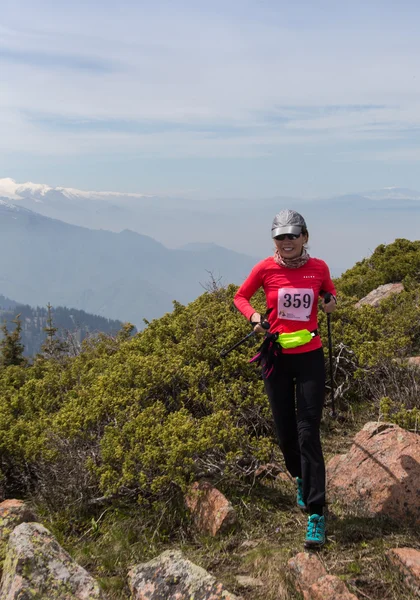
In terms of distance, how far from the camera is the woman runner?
4820 mm

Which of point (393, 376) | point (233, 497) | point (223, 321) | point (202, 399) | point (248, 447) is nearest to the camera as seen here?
point (233, 497)

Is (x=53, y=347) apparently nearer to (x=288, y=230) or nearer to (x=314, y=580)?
(x=288, y=230)

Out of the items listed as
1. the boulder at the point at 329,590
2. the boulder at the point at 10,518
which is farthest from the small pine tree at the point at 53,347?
the boulder at the point at 329,590

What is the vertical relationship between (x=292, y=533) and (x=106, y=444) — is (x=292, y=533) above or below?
below

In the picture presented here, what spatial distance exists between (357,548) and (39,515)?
11.5ft

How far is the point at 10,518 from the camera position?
5.08 metres

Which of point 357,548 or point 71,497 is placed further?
point 71,497

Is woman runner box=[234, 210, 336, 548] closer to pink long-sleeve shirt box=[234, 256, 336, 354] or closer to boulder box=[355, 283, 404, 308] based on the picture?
pink long-sleeve shirt box=[234, 256, 336, 354]

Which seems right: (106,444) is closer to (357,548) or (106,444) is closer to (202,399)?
(202,399)

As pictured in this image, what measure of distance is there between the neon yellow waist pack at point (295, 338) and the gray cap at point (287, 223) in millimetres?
977

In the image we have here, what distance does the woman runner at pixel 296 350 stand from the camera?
4.82 meters

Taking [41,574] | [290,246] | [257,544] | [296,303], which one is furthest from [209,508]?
[290,246]

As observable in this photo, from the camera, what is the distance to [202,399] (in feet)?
22.4

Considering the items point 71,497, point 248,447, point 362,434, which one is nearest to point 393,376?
point 362,434
